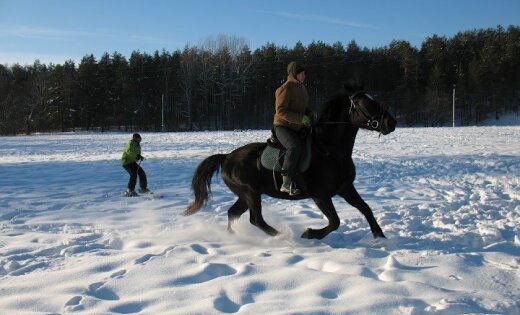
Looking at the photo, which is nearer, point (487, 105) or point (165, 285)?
point (165, 285)

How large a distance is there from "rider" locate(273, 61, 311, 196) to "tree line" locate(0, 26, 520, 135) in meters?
59.1

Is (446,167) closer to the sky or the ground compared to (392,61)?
closer to the ground

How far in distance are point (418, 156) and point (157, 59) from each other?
63.9 meters

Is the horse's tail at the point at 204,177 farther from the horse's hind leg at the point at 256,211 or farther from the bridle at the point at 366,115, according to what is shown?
the bridle at the point at 366,115

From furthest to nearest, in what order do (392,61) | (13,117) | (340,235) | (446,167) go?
1. (392,61)
2. (13,117)
3. (446,167)
4. (340,235)

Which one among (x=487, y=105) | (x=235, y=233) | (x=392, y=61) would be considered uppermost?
(x=392, y=61)

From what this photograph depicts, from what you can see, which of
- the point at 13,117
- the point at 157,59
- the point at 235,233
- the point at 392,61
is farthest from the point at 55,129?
the point at 235,233

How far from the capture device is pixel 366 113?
20.4 ft

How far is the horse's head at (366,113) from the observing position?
19.9 feet

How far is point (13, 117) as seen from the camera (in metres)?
66.9

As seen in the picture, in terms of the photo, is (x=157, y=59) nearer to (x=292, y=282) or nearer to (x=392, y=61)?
(x=392, y=61)

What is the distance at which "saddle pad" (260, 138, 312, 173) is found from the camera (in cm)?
650

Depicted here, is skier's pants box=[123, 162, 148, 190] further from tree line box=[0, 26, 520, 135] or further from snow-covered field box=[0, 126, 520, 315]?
tree line box=[0, 26, 520, 135]

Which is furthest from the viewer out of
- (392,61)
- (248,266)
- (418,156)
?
(392,61)
